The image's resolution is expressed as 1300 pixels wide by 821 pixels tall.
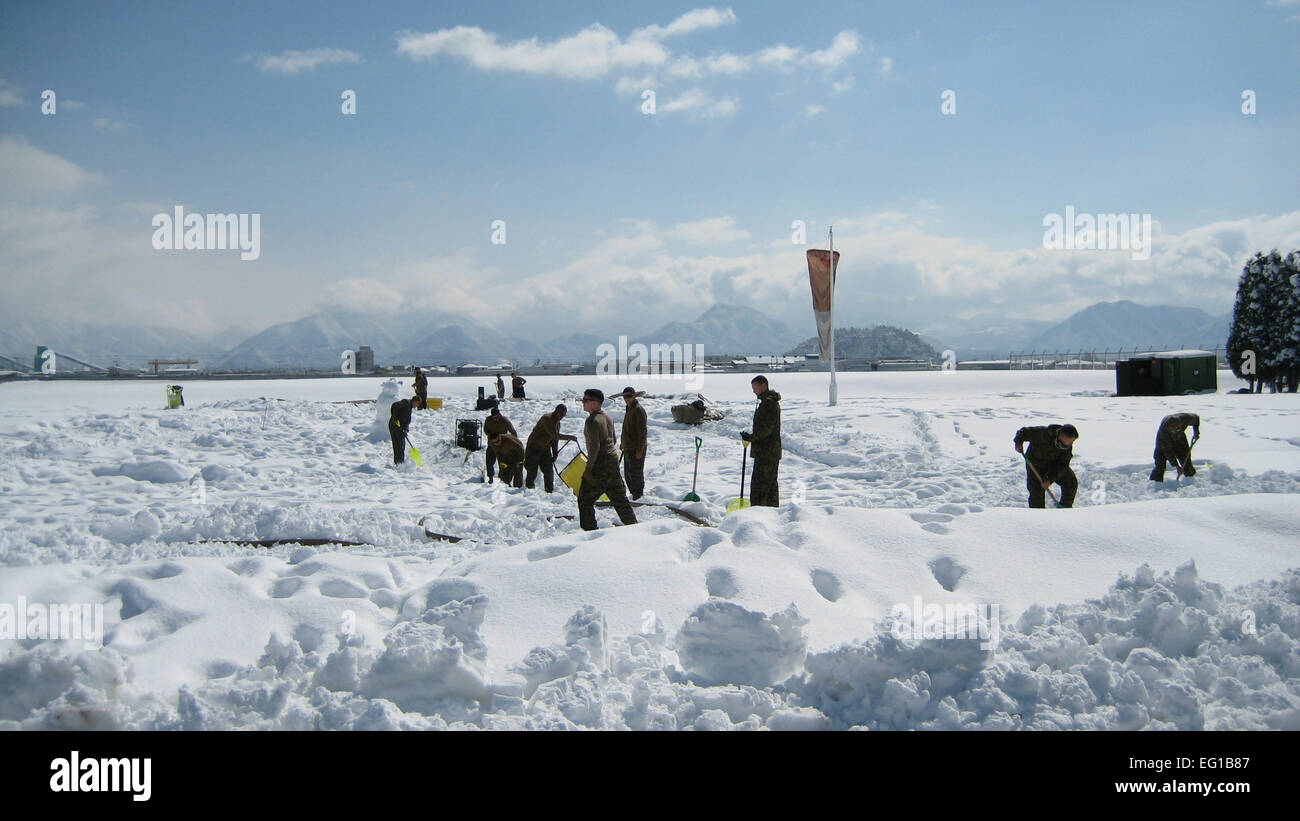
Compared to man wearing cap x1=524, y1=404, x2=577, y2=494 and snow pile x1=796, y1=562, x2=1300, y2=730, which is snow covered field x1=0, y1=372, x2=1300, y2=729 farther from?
man wearing cap x1=524, y1=404, x2=577, y2=494

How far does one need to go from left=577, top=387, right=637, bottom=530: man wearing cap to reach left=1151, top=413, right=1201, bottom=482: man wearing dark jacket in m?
7.81

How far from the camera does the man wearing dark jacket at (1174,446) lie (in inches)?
400

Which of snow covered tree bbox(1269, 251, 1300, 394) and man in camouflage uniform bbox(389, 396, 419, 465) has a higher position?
snow covered tree bbox(1269, 251, 1300, 394)

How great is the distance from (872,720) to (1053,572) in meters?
2.60

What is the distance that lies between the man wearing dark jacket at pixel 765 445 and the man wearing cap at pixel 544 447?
3.09 meters

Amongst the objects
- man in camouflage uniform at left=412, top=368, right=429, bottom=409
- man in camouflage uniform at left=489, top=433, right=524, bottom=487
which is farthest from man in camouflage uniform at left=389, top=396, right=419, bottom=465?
man in camouflage uniform at left=412, top=368, right=429, bottom=409

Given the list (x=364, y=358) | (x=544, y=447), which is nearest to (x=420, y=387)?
(x=544, y=447)

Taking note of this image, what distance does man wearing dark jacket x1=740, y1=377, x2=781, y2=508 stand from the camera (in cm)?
834

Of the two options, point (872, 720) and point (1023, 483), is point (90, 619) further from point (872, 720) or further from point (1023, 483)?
point (1023, 483)

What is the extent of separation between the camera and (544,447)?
10844 mm
